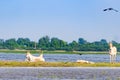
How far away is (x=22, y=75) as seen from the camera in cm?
3572

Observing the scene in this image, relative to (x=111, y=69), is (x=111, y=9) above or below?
above

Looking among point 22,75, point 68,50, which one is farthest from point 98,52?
point 22,75

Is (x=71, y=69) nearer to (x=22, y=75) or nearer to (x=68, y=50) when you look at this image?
(x=22, y=75)

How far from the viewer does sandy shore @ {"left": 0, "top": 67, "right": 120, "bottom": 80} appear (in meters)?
34.2

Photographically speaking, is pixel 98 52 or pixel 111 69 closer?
pixel 111 69

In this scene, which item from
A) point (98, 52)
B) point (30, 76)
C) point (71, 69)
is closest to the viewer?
point (30, 76)

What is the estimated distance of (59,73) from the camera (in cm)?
3816

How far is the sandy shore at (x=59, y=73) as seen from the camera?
3422 centimetres

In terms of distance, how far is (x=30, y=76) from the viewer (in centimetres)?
3491

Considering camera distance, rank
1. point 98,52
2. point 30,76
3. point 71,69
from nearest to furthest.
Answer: point 30,76
point 71,69
point 98,52

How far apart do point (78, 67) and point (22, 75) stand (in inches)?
358

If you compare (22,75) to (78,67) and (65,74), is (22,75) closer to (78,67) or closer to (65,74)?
(65,74)

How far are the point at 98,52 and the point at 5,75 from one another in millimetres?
97870

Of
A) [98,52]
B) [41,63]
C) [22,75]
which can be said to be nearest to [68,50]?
[98,52]
